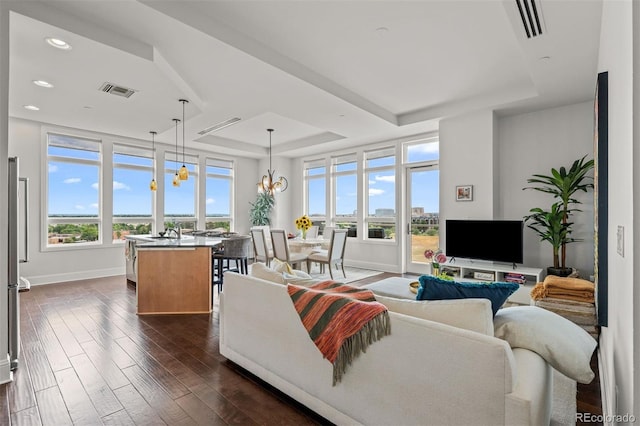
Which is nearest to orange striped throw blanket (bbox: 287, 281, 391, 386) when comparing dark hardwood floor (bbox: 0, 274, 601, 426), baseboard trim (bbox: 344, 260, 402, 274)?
dark hardwood floor (bbox: 0, 274, 601, 426)

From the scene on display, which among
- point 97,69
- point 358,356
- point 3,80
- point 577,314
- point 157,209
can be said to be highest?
point 97,69

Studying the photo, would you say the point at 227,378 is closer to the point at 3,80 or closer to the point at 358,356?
the point at 358,356

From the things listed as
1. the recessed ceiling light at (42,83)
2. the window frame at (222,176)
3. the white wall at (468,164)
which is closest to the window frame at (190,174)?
the window frame at (222,176)

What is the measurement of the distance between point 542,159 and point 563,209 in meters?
0.89

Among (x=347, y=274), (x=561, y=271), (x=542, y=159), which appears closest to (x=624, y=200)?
(x=561, y=271)

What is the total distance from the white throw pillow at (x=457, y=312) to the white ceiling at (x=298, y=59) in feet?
7.66

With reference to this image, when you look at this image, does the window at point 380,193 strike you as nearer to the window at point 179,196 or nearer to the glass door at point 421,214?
the glass door at point 421,214

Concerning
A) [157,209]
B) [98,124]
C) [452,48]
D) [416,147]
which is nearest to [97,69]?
[98,124]

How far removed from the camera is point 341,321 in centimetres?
170

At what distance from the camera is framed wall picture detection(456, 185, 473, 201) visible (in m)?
5.01

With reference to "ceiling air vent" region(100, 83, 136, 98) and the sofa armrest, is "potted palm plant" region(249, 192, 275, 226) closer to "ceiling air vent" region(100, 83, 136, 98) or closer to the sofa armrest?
"ceiling air vent" region(100, 83, 136, 98)

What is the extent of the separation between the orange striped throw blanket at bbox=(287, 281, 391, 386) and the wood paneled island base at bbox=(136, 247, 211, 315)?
2.46 metres

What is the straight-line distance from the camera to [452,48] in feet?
11.1

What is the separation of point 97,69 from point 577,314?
5308 millimetres
